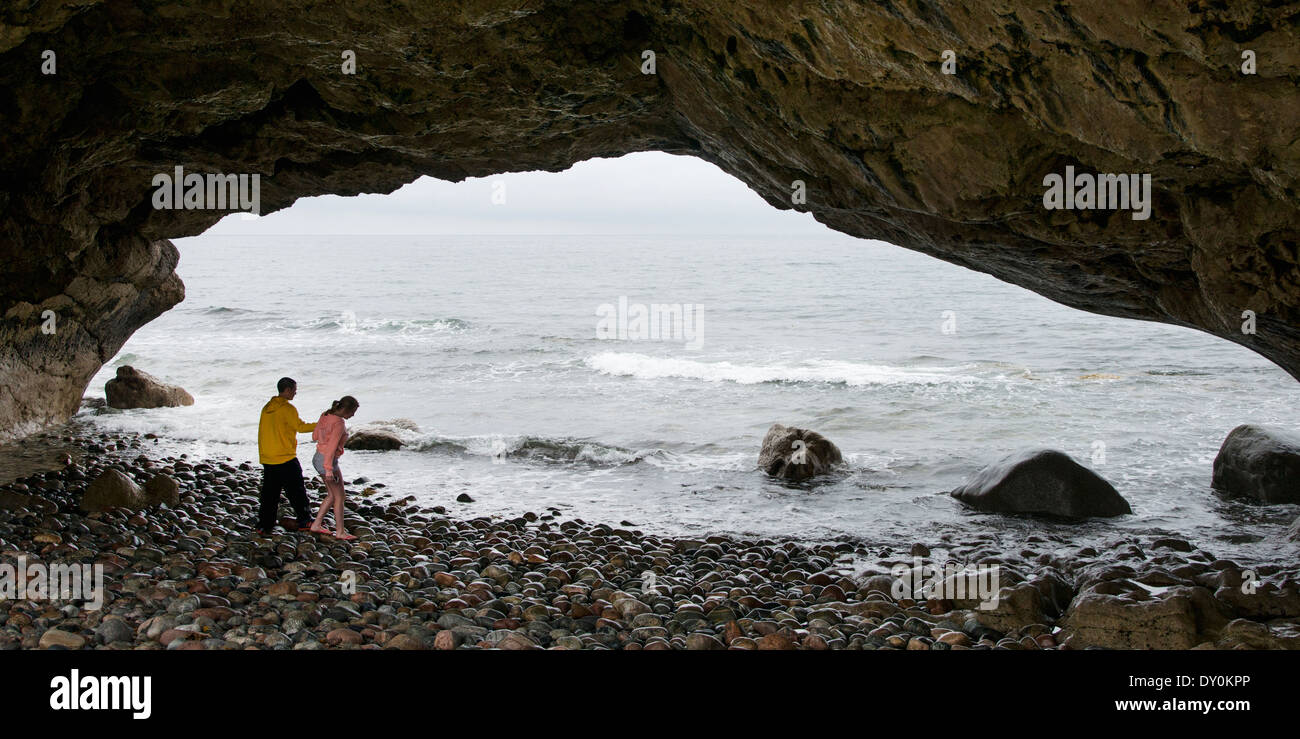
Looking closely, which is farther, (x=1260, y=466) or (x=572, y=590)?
(x=1260, y=466)

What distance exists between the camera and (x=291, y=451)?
27.9 ft

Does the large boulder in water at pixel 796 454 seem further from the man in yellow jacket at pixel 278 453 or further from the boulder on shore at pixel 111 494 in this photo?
the boulder on shore at pixel 111 494

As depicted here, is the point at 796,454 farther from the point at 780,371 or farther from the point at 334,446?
the point at 780,371

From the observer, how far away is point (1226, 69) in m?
5.13

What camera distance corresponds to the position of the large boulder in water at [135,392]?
17.1 metres

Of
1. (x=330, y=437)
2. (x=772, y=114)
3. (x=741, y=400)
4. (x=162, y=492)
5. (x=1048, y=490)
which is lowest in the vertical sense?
(x=1048, y=490)

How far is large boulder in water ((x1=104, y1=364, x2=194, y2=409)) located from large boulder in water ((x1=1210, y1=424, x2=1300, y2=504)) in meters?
18.4

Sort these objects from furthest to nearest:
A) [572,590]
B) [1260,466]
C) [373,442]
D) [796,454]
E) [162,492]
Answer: [373,442], [796,454], [1260,466], [162,492], [572,590]

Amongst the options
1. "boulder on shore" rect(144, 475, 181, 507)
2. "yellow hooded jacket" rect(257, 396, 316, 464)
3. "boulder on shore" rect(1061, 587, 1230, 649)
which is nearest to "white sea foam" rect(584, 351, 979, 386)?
"boulder on shore" rect(144, 475, 181, 507)

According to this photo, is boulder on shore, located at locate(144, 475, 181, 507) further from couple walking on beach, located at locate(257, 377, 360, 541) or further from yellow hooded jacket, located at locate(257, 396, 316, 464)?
yellow hooded jacket, located at locate(257, 396, 316, 464)

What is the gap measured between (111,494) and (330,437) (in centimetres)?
285

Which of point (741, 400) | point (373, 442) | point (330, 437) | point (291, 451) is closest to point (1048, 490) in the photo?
point (330, 437)

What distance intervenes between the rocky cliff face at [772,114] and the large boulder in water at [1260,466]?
2892mm

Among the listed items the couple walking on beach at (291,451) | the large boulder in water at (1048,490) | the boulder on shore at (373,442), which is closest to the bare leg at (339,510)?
the couple walking on beach at (291,451)
